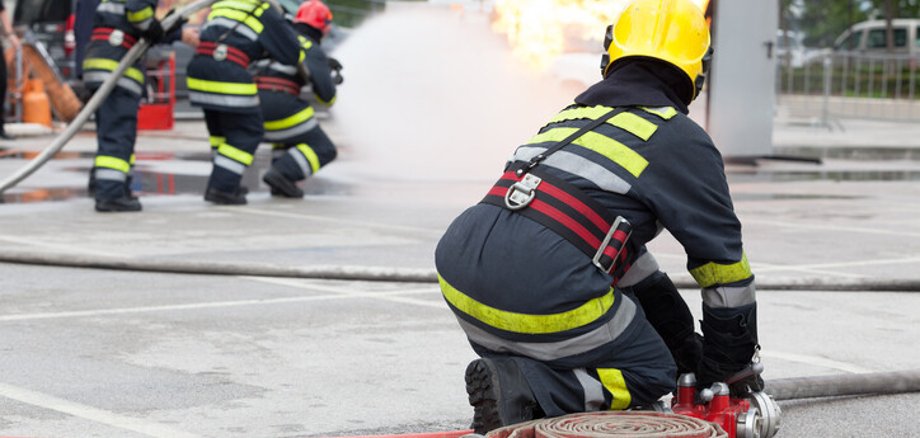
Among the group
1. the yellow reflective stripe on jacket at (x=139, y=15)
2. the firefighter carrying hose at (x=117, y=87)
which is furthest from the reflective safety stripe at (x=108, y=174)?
the yellow reflective stripe on jacket at (x=139, y=15)

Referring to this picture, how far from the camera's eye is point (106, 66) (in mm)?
10219

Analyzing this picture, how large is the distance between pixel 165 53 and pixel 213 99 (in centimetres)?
885

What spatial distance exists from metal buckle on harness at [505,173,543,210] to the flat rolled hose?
54cm

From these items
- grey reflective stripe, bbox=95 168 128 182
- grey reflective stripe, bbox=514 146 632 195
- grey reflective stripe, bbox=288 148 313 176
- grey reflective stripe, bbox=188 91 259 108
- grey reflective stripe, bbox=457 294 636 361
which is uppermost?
grey reflective stripe, bbox=514 146 632 195

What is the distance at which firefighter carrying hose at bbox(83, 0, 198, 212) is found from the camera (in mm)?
10039

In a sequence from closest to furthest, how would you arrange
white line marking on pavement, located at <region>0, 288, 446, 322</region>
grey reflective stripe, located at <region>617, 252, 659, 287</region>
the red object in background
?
1. grey reflective stripe, located at <region>617, 252, 659, 287</region>
2. white line marking on pavement, located at <region>0, 288, 446, 322</region>
3. the red object in background

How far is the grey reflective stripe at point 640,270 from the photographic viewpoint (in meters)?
4.29

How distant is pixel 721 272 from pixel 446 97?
14.5m

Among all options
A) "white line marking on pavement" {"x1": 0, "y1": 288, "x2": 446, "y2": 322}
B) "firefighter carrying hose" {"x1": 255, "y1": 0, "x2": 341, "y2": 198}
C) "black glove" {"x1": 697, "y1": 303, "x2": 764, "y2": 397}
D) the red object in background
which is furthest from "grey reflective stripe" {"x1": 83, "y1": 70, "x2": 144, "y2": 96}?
the red object in background

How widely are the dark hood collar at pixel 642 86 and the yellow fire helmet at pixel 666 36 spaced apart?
0.10 feet

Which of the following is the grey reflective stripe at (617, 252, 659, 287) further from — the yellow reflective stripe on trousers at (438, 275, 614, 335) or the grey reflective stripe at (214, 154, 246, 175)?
the grey reflective stripe at (214, 154, 246, 175)

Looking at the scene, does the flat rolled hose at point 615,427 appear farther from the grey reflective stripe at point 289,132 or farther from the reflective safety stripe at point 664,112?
the grey reflective stripe at point 289,132

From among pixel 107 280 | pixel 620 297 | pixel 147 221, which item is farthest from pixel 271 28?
pixel 620 297

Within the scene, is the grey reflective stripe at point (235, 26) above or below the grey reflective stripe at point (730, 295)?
above
